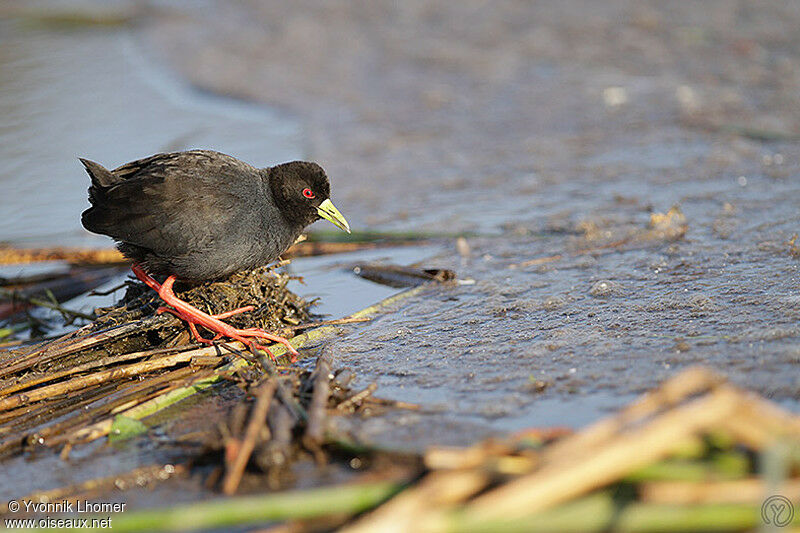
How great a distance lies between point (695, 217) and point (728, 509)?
172 inches

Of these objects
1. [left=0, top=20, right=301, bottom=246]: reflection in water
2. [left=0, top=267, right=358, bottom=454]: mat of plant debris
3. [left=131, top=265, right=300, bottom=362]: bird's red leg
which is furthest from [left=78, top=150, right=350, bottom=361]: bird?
[left=0, top=20, right=301, bottom=246]: reflection in water

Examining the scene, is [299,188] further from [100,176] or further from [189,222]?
[100,176]

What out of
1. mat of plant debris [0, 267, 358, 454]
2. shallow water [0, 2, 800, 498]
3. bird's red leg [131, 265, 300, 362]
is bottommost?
mat of plant debris [0, 267, 358, 454]

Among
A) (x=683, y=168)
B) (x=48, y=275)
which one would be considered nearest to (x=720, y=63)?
(x=683, y=168)

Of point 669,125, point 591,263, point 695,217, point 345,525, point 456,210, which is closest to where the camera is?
point 345,525

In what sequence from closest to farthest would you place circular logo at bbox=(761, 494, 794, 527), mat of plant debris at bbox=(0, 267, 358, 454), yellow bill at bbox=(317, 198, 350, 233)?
circular logo at bbox=(761, 494, 794, 527) < mat of plant debris at bbox=(0, 267, 358, 454) < yellow bill at bbox=(317, 198, 350, 233)

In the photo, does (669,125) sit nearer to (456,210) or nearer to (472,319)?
(456,210)

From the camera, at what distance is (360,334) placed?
516cm

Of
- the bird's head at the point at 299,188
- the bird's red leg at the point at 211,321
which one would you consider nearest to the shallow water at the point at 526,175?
the bird's red leg at the point at 211,321

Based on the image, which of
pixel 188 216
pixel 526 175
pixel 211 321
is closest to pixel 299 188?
pixel 188 216

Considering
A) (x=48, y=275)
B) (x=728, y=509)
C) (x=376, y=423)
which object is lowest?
(x=48, y=275)

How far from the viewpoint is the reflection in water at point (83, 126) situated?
8422mm

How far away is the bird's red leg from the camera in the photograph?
4.89 meters

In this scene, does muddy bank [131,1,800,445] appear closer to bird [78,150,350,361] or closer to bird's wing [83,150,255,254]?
bird [78,150,350,361]
